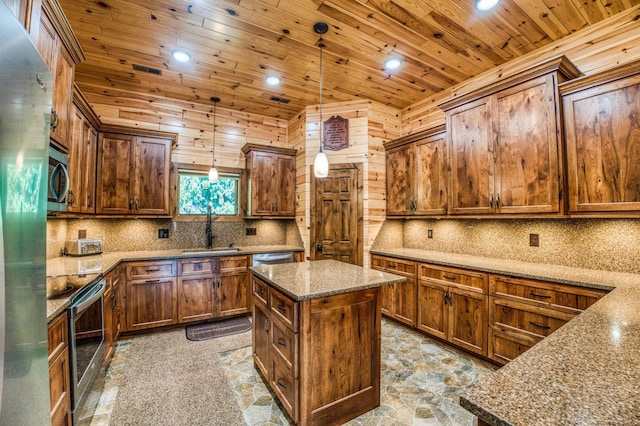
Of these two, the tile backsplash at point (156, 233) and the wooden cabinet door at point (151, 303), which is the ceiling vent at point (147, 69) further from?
the wooden cabinet door at point (151, 303)

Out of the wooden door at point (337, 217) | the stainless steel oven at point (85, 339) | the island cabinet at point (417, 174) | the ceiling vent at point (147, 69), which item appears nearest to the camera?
the stainless steel oven at point (85, 339)

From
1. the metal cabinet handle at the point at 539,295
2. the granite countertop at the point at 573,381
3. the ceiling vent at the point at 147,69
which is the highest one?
the ceiling vent at the point at 147,69

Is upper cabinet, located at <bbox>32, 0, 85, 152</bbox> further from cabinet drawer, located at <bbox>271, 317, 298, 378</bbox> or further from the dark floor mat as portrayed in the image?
the dark floor mat

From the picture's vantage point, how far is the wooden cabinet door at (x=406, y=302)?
11.3ft

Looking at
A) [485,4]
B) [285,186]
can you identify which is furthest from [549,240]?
[285,186]

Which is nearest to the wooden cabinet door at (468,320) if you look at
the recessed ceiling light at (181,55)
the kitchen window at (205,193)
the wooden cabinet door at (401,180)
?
the wooden cabinet door at (401,180)

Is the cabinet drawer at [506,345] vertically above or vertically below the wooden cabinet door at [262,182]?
below

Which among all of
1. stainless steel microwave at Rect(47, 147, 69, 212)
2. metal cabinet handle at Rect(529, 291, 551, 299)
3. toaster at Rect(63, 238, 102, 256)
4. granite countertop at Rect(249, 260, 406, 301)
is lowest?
metal cabinet handle at Rect(529, 291, 551, 299)

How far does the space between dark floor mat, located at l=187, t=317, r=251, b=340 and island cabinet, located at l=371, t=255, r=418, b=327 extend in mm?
1866

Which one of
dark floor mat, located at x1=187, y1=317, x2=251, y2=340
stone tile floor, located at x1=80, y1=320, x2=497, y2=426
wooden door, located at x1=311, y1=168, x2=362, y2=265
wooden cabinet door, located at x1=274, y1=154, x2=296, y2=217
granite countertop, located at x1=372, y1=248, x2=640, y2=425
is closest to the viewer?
granite countertop, located at x1=372, y1=248, x2=640, y2=425

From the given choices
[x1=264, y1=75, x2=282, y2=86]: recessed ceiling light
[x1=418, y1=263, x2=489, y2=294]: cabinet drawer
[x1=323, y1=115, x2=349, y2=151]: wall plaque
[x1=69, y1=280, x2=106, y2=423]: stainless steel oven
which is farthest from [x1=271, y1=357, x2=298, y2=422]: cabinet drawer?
[x1=264, y1=75, x2=282, y2=86]: recessed ceiling light

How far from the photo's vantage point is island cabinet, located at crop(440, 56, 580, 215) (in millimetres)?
2477

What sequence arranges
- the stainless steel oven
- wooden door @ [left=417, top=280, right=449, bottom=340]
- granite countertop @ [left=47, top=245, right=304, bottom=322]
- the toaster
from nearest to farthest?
granite countertop @ [left=47, top=245, right=304, bottom=322], the stainless steel oven, wooden door @ [left=417, top=280, right=449, bottom=340], the toaster

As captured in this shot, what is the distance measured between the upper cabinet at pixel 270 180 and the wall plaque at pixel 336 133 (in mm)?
635
